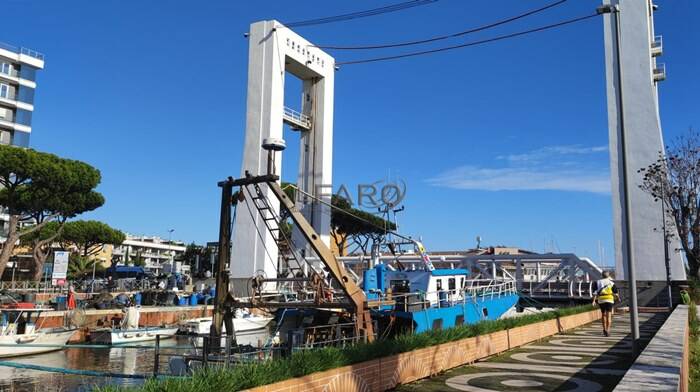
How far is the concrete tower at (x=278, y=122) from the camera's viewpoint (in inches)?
1547

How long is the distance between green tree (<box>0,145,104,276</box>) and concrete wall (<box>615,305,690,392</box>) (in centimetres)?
4519

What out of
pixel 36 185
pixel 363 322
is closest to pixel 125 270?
pixel 36 185

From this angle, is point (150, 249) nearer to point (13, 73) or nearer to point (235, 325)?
point (13, 73)

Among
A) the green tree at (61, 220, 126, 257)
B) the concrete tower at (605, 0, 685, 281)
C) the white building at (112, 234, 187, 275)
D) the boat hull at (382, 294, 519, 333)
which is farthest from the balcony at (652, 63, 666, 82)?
the white building at (112, 234, 187, 275)

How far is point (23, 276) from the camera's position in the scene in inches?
2736

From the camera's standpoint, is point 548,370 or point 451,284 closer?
point 548,370

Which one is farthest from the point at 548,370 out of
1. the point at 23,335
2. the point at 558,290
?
the point at 558,290

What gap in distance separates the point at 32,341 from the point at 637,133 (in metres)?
40.6

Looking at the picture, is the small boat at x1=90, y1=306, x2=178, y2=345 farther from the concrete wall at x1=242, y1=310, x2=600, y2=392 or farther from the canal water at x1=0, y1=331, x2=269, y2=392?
the concrete wall at x1=242, y1=310, x2=600, y2=392

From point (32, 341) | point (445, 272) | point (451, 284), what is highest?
point (445, 272)

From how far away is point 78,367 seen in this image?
23469mm

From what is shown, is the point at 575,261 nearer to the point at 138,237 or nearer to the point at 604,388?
the point at 604,388

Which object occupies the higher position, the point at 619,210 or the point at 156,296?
the point at 619,210

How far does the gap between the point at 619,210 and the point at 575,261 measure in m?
5.04
